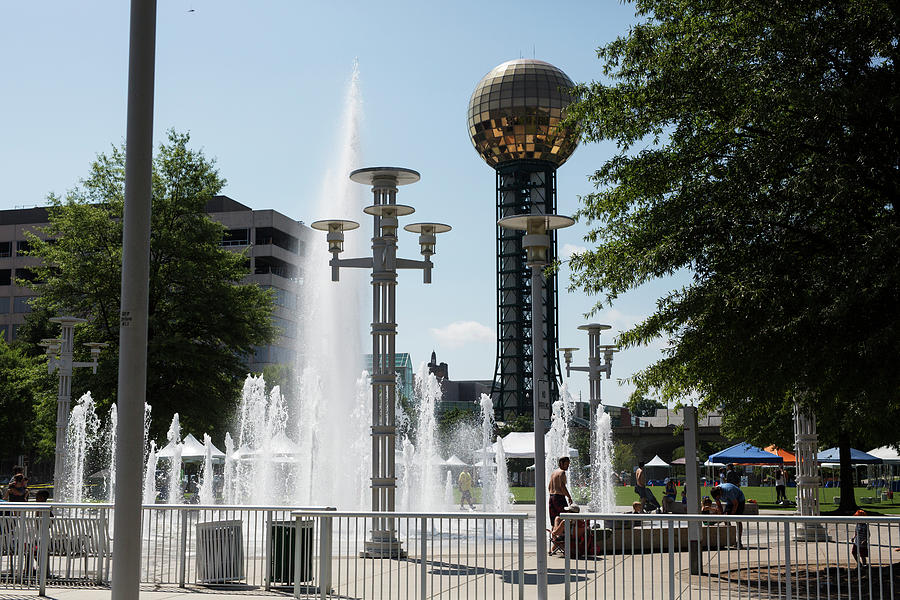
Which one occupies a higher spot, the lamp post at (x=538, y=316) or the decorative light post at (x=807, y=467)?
the lamp post at (x=538, y=316)

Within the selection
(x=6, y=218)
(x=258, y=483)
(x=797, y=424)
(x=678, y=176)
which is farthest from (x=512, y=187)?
(x=678, y=176)

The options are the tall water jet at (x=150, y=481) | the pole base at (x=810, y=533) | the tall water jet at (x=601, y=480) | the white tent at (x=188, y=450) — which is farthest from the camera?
the white tent at (x=188, y=450)

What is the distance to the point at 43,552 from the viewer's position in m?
12.2

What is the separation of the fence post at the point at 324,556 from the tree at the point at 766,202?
219 inches

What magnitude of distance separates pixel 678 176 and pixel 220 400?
2698 cm

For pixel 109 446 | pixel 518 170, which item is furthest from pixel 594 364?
pixel 518 170

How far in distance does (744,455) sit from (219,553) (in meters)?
31.1

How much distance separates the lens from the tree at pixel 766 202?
12.2 metres

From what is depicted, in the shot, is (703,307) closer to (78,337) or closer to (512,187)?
(78,337)

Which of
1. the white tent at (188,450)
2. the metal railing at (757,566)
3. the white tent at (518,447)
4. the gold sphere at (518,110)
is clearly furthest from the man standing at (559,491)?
the gold sphere at (518,110)

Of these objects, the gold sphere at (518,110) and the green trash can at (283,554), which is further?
the gold sphere at (518,110)

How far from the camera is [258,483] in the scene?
3022cm

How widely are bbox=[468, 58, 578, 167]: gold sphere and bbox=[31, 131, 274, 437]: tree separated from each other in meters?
49.2

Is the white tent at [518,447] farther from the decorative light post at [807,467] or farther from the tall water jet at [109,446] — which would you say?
the decorative light post at [807,467]
